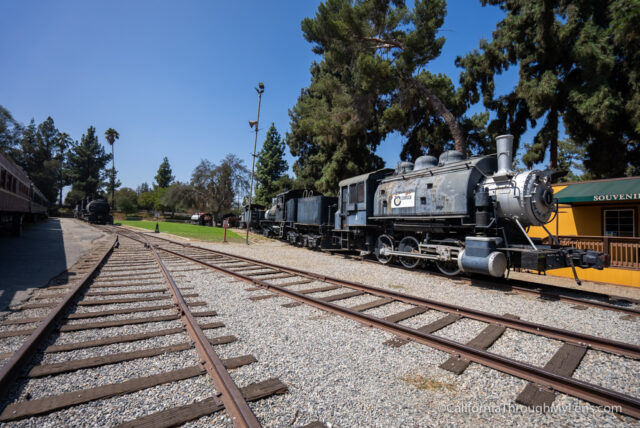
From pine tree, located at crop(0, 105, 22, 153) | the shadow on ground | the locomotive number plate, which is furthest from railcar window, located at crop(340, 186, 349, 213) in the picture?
pine tree, located at crop(0, 105, 22, 153)

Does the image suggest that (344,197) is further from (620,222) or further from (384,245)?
(620,222)

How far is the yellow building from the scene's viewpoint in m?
9.58

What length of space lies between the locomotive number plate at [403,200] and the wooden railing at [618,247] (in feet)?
19.6

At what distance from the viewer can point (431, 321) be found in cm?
485

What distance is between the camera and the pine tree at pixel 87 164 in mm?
68500

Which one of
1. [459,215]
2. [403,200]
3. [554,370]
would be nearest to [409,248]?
[403,200]

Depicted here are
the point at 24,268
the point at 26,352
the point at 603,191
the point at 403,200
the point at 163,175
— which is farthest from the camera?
the point at 163,175

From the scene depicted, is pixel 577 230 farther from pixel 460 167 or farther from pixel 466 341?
pixel 466 341

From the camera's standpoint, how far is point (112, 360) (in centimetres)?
317

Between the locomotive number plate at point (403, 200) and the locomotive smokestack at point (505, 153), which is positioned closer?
the locomotive smokestack at point (505, 153)

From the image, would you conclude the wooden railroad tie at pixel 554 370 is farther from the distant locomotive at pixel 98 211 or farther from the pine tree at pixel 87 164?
the pine tree at pixel 87 164

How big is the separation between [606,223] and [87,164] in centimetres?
8897

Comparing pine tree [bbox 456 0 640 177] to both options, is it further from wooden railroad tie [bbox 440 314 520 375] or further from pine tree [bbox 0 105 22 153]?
pine tree [bbox 0 105 22 153]

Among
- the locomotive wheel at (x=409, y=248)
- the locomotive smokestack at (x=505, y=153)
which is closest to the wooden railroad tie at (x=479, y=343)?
the locomotive smokestack at (x=505, y=153)
